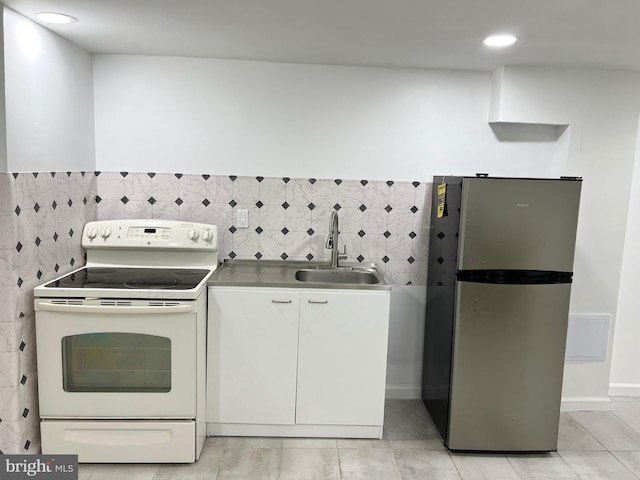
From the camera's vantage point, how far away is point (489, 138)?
3.25 m

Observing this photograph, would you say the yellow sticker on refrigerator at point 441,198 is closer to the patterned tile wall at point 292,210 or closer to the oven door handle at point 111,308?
the patterned tile wall at point 292,210

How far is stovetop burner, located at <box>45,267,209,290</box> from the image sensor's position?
2531 mm

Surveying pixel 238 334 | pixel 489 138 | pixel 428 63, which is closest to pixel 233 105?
pixel 428 63

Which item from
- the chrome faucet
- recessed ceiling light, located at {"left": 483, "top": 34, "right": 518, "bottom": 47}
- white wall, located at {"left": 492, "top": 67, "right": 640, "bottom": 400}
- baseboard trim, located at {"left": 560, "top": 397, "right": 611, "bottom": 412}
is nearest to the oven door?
the chrome faucet

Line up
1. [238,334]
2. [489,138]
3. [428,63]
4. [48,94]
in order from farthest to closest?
[489,138]
[428,63]
[238,334]
[48,94]

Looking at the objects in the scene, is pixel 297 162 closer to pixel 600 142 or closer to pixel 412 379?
pixel 412 379

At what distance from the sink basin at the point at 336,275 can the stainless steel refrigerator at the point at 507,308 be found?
1.75 ft

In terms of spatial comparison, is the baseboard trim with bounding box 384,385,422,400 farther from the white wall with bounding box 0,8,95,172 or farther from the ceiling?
the white wall with bounding box 0,8,95,172

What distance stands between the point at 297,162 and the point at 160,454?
5.85 ft

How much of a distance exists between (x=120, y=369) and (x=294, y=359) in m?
0.86

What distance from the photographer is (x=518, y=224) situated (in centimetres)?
259

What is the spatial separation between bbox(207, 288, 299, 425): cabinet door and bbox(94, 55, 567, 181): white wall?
0.89 metres

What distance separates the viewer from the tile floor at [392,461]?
2504 millimetres

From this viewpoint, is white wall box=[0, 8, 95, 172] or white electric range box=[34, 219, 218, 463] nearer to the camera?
white wall box=[0, 8, 95, 172]
